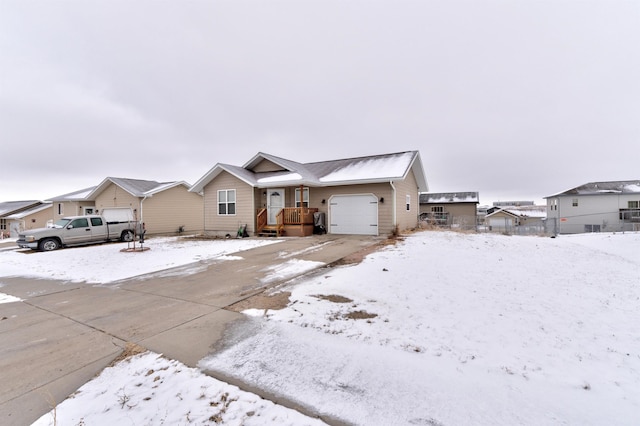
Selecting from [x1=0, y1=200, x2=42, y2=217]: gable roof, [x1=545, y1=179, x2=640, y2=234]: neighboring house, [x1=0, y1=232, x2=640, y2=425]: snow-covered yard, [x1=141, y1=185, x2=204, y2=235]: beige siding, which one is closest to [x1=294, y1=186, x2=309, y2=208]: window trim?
[x1=0, y1=232, x2=640, y2=425]: snow-covered yard

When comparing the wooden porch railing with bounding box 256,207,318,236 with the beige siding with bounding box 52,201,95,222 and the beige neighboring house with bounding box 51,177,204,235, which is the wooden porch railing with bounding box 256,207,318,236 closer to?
the beige neighboring house with bounding box 51,177,204,235

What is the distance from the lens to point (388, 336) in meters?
3.42

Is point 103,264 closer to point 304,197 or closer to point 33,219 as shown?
point 304,197

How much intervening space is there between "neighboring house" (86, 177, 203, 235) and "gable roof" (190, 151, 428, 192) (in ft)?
18.4

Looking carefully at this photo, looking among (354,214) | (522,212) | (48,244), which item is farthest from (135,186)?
(522,212)

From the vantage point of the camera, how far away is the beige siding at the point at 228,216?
618 inches

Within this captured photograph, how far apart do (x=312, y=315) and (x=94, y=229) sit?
1645 centimetres

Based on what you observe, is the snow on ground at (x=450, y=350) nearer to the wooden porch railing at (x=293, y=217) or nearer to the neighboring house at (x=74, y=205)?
the wooden porch railing at (x=293, y=217)

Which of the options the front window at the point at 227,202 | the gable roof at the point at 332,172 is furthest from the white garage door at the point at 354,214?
the front window at the point at 227,202

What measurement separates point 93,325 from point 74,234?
13817 mm

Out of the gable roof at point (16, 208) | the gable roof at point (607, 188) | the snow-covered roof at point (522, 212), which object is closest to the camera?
the gable roof at point (607, 188)

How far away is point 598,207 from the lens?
29.8 meters

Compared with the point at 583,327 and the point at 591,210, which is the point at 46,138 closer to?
the point at 583,327

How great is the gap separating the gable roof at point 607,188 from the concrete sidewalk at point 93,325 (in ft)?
131
